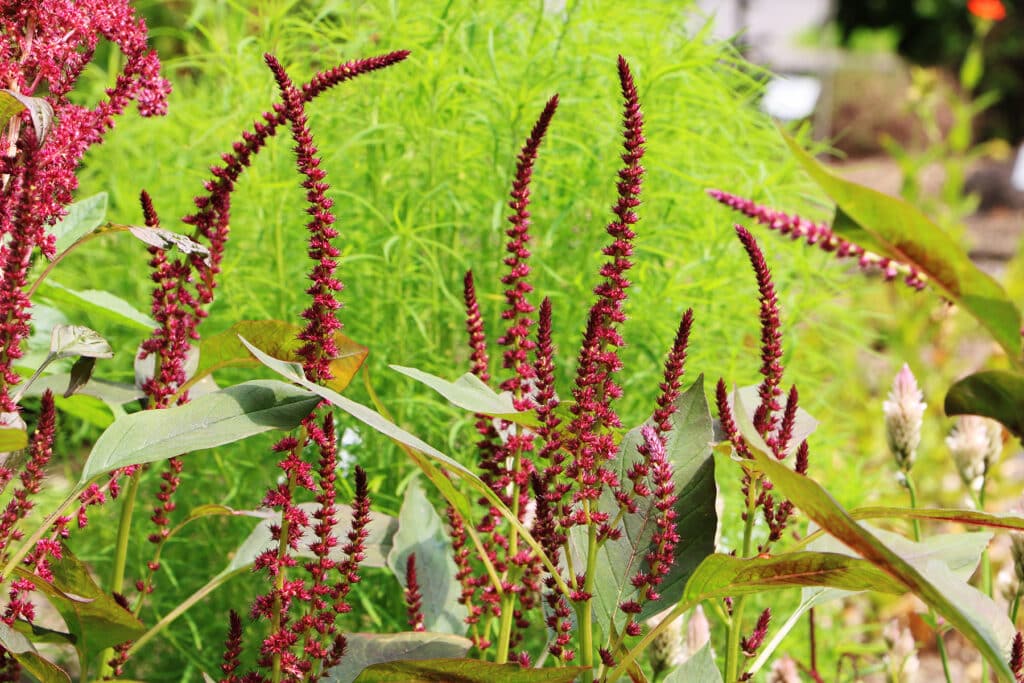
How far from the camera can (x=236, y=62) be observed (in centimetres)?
226

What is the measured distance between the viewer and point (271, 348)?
1.02 meters

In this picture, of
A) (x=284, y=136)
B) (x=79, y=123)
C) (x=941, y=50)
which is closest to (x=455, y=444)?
(x=284, y=136)

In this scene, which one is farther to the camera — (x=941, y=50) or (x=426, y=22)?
(x=941, y=50)

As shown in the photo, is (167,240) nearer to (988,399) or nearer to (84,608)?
(84,608)

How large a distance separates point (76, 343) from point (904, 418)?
101cm

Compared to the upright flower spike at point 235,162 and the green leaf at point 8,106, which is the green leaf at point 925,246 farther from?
the green leaf at point 8,106

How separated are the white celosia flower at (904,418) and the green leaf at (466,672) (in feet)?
2.55

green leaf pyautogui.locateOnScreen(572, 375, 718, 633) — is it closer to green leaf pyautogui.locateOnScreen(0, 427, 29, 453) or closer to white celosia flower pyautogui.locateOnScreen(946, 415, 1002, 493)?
green leaf pyautogui.locateOnScreen(0, 427, 29, 453)

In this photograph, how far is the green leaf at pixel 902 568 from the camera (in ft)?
2.14

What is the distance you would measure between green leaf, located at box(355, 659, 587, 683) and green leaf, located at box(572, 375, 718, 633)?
14 cm

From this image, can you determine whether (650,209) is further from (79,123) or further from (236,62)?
(79,123)

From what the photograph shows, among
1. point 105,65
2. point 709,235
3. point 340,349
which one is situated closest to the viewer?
point 340,349

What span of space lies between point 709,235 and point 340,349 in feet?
4.04

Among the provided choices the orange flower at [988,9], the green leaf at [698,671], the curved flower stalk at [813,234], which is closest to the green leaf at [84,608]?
the green leaf at [698,671]
